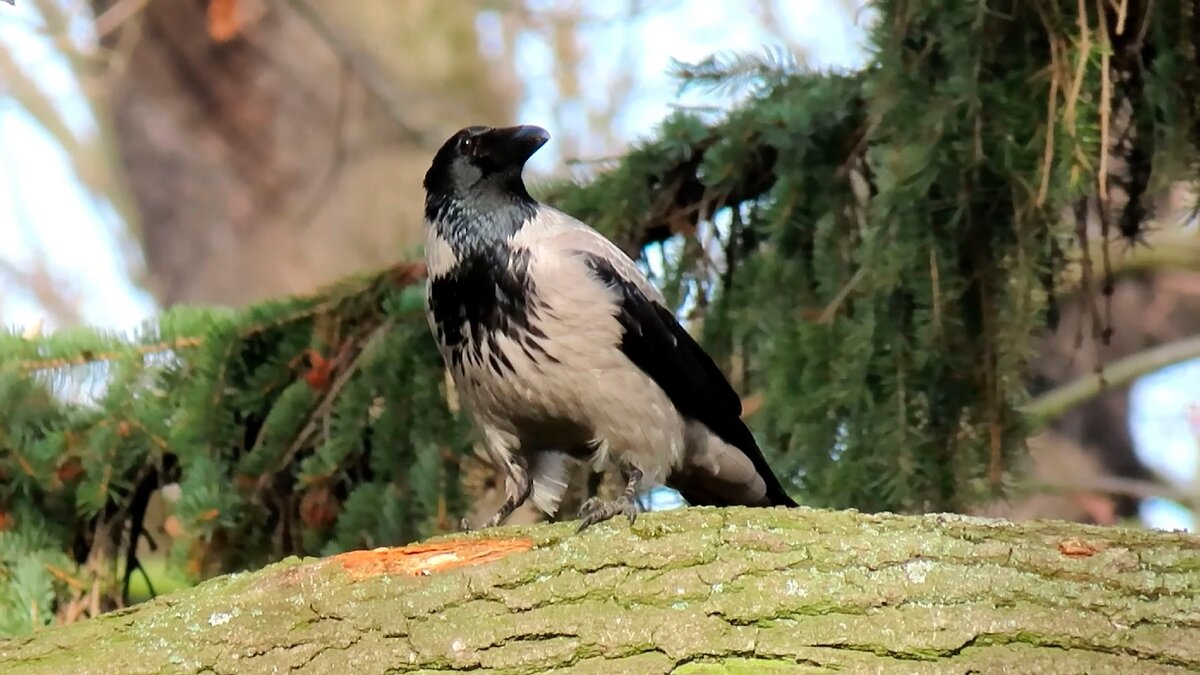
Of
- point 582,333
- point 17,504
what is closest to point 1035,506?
point 582,333

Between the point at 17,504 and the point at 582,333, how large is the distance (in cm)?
138

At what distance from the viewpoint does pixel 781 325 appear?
277 cm

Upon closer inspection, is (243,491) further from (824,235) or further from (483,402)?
(824,235)

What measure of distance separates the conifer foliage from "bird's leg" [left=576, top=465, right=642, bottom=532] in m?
0.39

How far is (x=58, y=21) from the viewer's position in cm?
600

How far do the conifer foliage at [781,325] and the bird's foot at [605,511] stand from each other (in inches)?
20.6

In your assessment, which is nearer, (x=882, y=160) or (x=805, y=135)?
(x=882, y=160)

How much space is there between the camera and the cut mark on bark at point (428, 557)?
5.75ft

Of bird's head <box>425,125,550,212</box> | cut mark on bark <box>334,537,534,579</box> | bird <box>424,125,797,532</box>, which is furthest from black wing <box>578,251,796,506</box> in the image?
cut mark on bark <box>334,537,534,579</box>

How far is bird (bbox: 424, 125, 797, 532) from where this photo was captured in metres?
2.49

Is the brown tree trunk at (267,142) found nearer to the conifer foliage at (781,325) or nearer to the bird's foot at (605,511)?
the conifer foliage at (781,325)

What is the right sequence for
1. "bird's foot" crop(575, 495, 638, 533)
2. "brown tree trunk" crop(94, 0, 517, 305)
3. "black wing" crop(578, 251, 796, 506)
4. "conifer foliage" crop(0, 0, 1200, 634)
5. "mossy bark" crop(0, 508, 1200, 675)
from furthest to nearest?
"brown tree trunk" crop(94, 0, 517, 305) → "black wing" crop(578, 251, 796, 506) → "conifer foliage" crop(0, 0, 1200, 634) → "bird's foot" crop(575, 495, 638, 533) → "mossy bark" crop(0, 508, 1200, 675)

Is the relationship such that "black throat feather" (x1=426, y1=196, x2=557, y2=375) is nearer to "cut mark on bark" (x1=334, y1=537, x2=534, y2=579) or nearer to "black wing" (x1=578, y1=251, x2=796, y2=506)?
"black wing" (x1=578, y1=251, x2=796, y2=506)

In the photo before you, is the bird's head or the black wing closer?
the black wing
